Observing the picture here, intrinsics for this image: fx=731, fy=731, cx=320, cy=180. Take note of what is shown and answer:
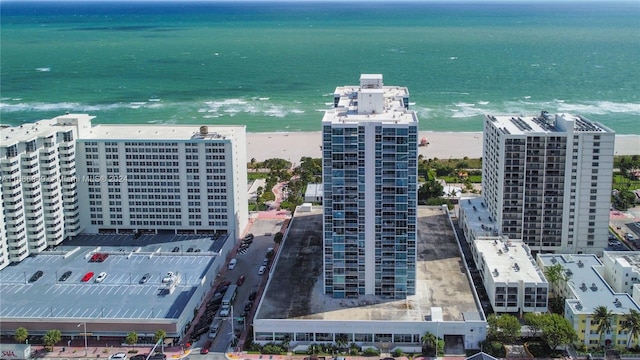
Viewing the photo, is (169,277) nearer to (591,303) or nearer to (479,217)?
(479,217)

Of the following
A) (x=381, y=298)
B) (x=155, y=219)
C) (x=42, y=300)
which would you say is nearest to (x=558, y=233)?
(x=381, y=298)

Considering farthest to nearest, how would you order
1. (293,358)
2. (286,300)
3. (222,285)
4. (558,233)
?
(558,233)
(222,285)
(286,300)
(293,358)

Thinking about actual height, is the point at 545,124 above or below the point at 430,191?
above

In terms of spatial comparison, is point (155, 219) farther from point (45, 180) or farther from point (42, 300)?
point (42, 300)

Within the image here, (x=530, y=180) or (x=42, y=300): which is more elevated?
(x=530, y=180)

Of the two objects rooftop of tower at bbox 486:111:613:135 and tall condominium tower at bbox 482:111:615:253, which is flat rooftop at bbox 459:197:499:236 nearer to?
tall condominium tower at bbox 482:111:615:253

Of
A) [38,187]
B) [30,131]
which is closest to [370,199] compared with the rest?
[38,187]
